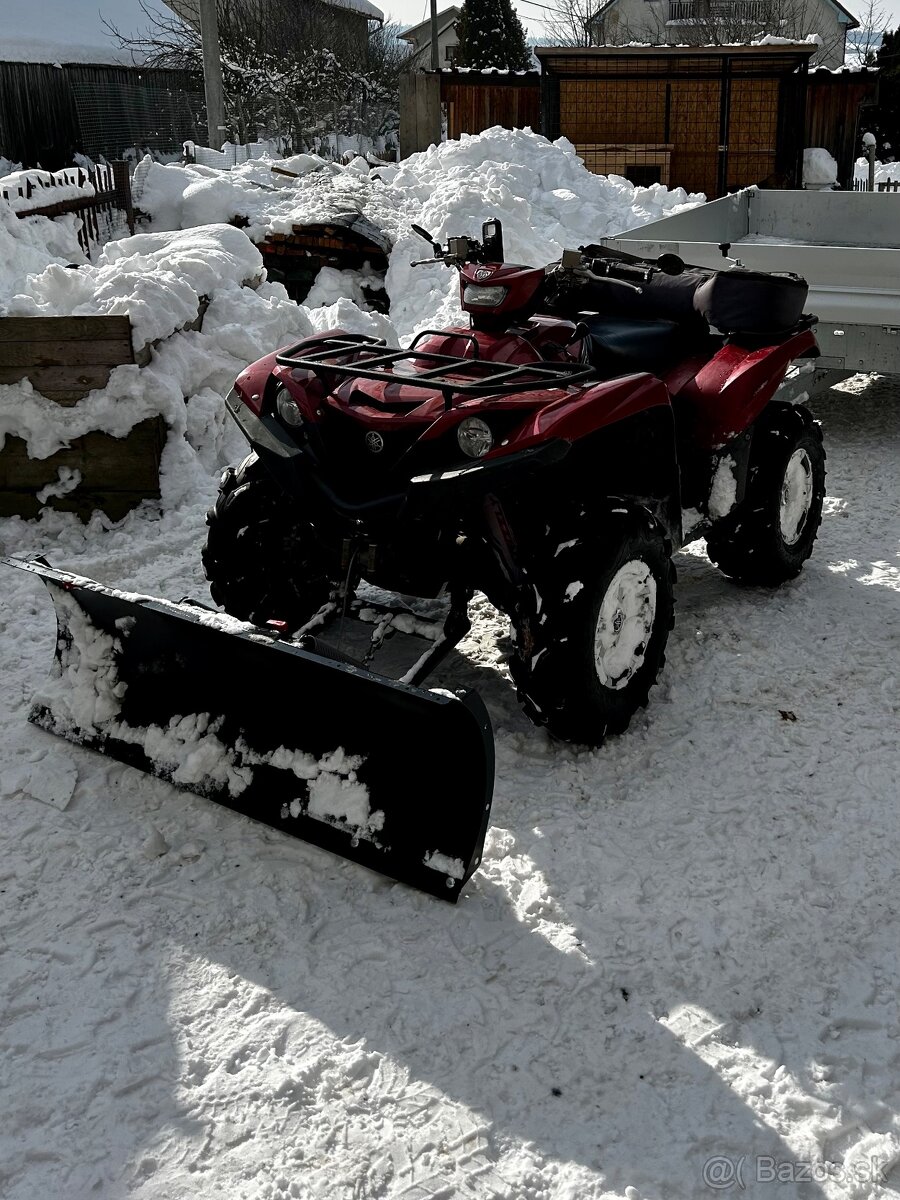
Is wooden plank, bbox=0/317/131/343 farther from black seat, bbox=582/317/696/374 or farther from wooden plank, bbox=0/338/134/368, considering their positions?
black seat, bbox=582/317/696/374

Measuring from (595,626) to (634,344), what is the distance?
1.47 m

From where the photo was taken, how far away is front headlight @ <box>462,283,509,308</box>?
3.94 meters

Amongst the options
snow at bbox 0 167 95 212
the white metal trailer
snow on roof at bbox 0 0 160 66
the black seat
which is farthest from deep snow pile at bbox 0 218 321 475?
snow on roof at bbox 0 0 160 66

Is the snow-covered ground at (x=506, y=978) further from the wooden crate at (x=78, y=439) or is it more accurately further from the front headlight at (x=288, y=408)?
the wooden crate at (x=78, y=439)

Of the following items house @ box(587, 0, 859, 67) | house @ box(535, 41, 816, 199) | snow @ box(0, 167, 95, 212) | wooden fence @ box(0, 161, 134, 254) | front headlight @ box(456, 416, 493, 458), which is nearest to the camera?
front headlight @ box(456, 416, 493, 458)

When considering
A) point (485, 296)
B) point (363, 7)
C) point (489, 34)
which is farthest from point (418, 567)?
point (363, 7)

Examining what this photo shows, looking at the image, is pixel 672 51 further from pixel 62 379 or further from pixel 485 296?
pixel 485 296

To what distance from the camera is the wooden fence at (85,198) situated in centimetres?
1059

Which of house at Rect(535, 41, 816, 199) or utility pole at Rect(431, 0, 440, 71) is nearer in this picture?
house at Rect(535, 41, 816, 199)

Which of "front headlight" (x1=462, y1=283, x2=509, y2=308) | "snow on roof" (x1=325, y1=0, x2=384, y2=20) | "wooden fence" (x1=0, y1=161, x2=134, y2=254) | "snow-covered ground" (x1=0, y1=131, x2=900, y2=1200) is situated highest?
"snow on roof" (x1=325, y1=0, x2=384, y2=20)

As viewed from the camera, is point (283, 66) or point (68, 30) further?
point (283, 66)

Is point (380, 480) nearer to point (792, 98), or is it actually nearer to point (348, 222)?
point (348, 222)

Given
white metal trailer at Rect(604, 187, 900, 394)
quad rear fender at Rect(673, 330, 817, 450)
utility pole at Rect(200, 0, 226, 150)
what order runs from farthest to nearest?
1. utility pole at Rect(200, 0, 226, 150)
2. white metal trailer at Rect(604, 187, 900, 394)
3. quad rear fender at Rect(673, 330, 817, 450)

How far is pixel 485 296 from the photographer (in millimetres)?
3961
